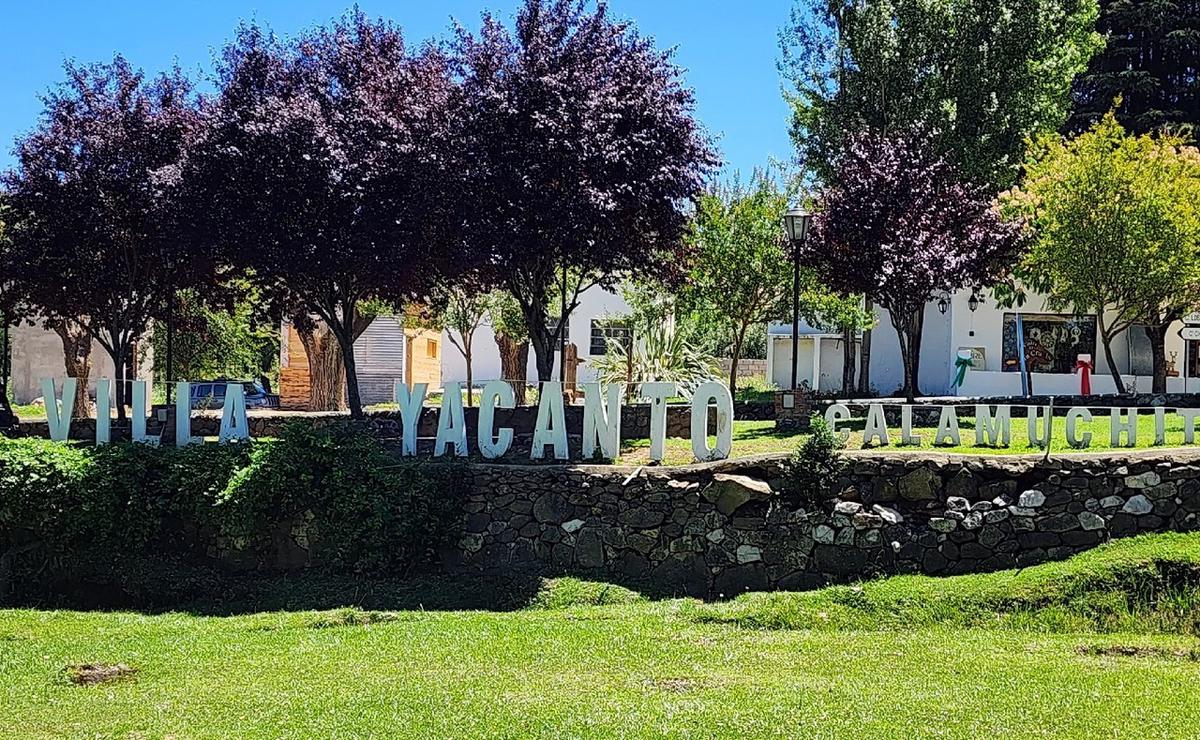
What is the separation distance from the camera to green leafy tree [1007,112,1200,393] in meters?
19.5

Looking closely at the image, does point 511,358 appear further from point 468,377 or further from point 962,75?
point 962,75

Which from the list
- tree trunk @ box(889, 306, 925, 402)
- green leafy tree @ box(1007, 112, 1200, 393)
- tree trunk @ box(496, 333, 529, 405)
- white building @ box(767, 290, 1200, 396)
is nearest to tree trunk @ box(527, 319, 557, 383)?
tree trunk @ box(889, 306, 925, 402)

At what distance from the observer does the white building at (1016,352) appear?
27.6 m

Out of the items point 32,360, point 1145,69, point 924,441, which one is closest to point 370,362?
point 32,360

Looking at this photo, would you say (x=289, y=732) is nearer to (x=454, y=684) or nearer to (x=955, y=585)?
(x=454, y=684)

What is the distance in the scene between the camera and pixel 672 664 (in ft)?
30.4

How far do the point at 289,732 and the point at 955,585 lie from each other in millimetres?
6727

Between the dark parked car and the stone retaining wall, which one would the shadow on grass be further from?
the dark parked car

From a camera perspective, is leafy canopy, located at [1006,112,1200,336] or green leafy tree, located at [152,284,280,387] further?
green leafy tree, located at [152,284,280,387]

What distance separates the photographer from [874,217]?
18.2 metres

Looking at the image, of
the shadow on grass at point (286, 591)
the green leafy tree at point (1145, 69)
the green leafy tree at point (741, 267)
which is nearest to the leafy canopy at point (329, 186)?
the shadow on grass at point (286, 591)

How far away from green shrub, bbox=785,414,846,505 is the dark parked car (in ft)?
45.5

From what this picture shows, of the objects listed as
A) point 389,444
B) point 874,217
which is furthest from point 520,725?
point 874,217

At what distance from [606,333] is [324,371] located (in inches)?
418
